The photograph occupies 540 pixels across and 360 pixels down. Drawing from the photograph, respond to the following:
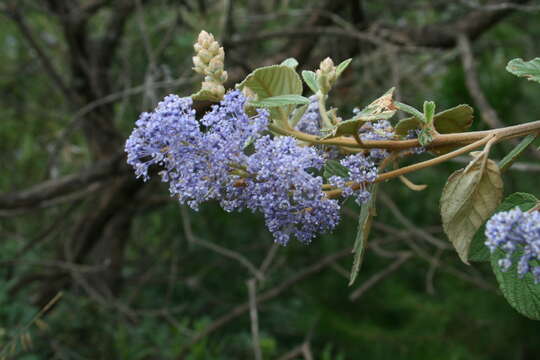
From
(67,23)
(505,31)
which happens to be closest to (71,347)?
(67,23)

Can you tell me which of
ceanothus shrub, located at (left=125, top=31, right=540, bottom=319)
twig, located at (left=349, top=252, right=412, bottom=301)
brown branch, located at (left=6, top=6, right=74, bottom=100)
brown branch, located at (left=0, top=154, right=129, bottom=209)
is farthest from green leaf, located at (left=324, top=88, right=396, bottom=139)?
brown branch, located at (left=6, top=6, right=74, bottom=100)

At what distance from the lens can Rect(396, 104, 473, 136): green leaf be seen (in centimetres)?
79

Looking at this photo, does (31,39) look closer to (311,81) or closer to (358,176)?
(311,81)

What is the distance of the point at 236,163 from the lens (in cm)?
76

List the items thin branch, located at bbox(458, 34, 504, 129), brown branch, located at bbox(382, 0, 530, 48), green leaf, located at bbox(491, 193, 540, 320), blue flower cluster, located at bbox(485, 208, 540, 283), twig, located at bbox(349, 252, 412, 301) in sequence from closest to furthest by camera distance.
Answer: blue flower cluster, located at bbox(485, 208, 540, 283) < green leaf, located at bbox(491, 193, 540, 320) < thin branch, located at bbox(458, 34, 504, 129) < twig, located at bbox(349, 252, 412, 301) < brown branch, located at bbox(382, 0, 530, 48)

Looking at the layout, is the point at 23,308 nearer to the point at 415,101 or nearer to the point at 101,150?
the point at 101,150

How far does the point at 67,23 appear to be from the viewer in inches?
107

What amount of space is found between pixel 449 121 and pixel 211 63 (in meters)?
0.36

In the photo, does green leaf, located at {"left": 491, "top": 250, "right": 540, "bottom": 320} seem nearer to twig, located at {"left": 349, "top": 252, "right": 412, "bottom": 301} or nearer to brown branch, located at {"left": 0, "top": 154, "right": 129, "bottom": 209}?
twig, located at {"left": 349, "top": 252, "right": 412, "bottom": 301}

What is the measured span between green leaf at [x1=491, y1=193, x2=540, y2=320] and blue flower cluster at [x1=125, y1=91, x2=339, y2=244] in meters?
0.22

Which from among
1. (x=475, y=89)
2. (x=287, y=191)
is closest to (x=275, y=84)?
(x=287, y=191)

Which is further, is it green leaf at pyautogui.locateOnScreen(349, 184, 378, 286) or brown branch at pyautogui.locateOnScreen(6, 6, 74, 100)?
brown branch at pyautogui.locateOnScreen(6, 6, 74, 100)

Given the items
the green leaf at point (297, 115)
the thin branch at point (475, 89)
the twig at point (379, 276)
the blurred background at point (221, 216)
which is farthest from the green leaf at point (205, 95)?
the twig at point (379, 276)

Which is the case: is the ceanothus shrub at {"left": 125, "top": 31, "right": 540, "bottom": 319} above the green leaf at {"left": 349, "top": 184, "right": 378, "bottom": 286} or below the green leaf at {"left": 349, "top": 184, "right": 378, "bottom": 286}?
above
